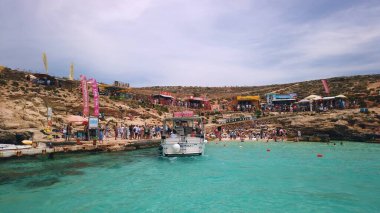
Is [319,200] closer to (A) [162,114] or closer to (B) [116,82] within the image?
(A) [162,114]

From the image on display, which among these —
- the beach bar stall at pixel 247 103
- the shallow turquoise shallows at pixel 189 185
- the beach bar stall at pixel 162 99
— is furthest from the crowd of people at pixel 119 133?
the beach bar stall at pixel 247 103

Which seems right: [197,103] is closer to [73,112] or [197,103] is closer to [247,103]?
[247,103]

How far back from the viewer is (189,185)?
1342 centimetres

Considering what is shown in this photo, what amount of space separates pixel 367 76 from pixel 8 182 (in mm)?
80984

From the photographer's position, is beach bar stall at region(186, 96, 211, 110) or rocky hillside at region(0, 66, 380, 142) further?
beach bar stall at region(186, 96, 211, 110)

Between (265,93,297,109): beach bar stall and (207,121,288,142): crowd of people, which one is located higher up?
(265,93,297,109): beach bar stall

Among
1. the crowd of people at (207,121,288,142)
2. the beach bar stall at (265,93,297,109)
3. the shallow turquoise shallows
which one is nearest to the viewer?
the shallow turquoise shallows

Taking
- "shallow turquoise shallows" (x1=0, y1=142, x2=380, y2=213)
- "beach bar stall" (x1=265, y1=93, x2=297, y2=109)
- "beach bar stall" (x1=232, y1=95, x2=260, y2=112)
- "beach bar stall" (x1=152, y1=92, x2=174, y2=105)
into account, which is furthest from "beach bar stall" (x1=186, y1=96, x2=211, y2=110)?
"shallow turquoise shallows" (x1=0, y1=142, x2=380, y2=213)

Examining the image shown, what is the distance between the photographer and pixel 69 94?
42625 millimetres

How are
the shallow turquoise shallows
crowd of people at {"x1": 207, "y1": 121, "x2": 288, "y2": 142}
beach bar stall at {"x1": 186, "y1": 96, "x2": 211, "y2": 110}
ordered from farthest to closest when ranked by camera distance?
beach bar stall at {"x1": 186, "y1": 96, "x2": 211, "y2": 110} → crowd of people at {"x1": 207, "y1": 121, "x2": 288, "y2": 142} → the shallow turquoise shallows

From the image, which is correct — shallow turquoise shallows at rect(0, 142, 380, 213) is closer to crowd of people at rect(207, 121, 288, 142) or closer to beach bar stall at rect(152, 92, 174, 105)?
crowd of people at rect(207, 121, 288, 142)

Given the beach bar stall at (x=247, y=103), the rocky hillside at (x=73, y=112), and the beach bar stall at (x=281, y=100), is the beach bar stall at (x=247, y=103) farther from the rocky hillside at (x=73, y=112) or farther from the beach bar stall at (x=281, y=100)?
the rocky hillside at (x=73, y=112)

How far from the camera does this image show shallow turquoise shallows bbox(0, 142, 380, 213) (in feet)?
33.8

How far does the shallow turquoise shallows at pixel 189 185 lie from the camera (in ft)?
33.8
